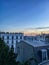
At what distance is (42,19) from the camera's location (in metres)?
2.62

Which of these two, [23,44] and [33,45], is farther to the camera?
[23,44]

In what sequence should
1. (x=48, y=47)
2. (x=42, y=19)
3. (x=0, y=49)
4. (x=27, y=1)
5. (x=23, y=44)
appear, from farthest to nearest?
(x=23, y=44) → (x=48, y=47) → (x=42, y=19) → (x=27, y=1) → (x=0, y=49)

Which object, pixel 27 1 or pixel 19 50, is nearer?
pixel 27 1

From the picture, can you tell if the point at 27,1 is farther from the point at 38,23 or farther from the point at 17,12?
the point at 38,23

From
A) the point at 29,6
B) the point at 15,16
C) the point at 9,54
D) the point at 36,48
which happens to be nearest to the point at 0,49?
the point at 9,54

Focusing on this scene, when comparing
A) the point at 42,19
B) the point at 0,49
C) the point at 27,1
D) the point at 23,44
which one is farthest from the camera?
the point at 23,44

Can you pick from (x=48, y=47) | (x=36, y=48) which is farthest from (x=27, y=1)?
(x=48, y=47)

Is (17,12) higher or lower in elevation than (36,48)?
higher

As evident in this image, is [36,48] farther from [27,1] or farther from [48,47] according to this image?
[27,1]

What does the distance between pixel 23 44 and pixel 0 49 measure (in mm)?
2567

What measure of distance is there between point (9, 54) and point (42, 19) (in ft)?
3.30

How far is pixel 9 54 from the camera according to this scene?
2109 millimetres

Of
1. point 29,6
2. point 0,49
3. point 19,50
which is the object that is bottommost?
point 19,50

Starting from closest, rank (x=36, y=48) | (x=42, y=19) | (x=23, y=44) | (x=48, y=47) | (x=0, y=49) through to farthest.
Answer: (x=0, y=49), (x=42, y=19), (x=36, y=48), (x=48, y=47), (x=23, y=44)
